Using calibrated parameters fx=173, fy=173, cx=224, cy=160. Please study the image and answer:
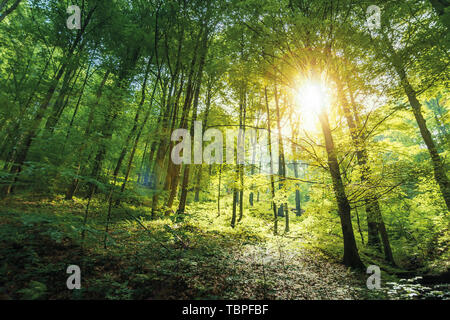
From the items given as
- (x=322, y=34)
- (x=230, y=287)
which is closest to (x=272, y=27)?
(x=322, y=34)

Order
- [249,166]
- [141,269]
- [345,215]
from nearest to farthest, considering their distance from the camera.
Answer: [141,269] < [345,215] < [249,166]

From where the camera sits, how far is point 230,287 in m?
3.68

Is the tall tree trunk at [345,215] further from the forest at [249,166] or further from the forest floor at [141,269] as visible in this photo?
the forest floor at [141,269]

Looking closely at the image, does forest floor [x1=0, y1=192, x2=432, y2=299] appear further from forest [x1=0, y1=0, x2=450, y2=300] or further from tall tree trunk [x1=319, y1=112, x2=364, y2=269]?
tall tree trunk [x1=319, y1=112, x2=364, y2=269]

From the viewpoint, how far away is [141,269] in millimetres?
3775

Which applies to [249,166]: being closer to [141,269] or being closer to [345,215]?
[345,215]

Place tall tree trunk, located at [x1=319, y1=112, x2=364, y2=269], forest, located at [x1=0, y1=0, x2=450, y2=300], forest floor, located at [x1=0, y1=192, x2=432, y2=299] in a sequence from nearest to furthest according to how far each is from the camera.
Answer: forest floor, located at [x1=0, y1=192, x2=432, y2=299] → forest, located at [x1=0, y1=0, x2=450, y2=300] → tall tree trunk, located at [x1=319, y1=112, x2=364, y2=269]

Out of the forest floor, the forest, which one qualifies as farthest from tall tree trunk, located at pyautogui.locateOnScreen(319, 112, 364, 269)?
the forest floor

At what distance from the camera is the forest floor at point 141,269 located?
115 inches

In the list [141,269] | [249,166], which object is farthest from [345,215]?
[141,269]

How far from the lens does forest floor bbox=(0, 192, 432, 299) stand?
9.57ft

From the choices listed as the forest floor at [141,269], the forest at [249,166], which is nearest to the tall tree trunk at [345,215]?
the forest at [249,166]

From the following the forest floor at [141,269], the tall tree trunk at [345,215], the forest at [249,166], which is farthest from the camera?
the tall tree trunk at [345,215]

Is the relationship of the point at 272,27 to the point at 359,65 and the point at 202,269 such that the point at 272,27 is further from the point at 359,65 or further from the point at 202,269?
the point at 202,269
